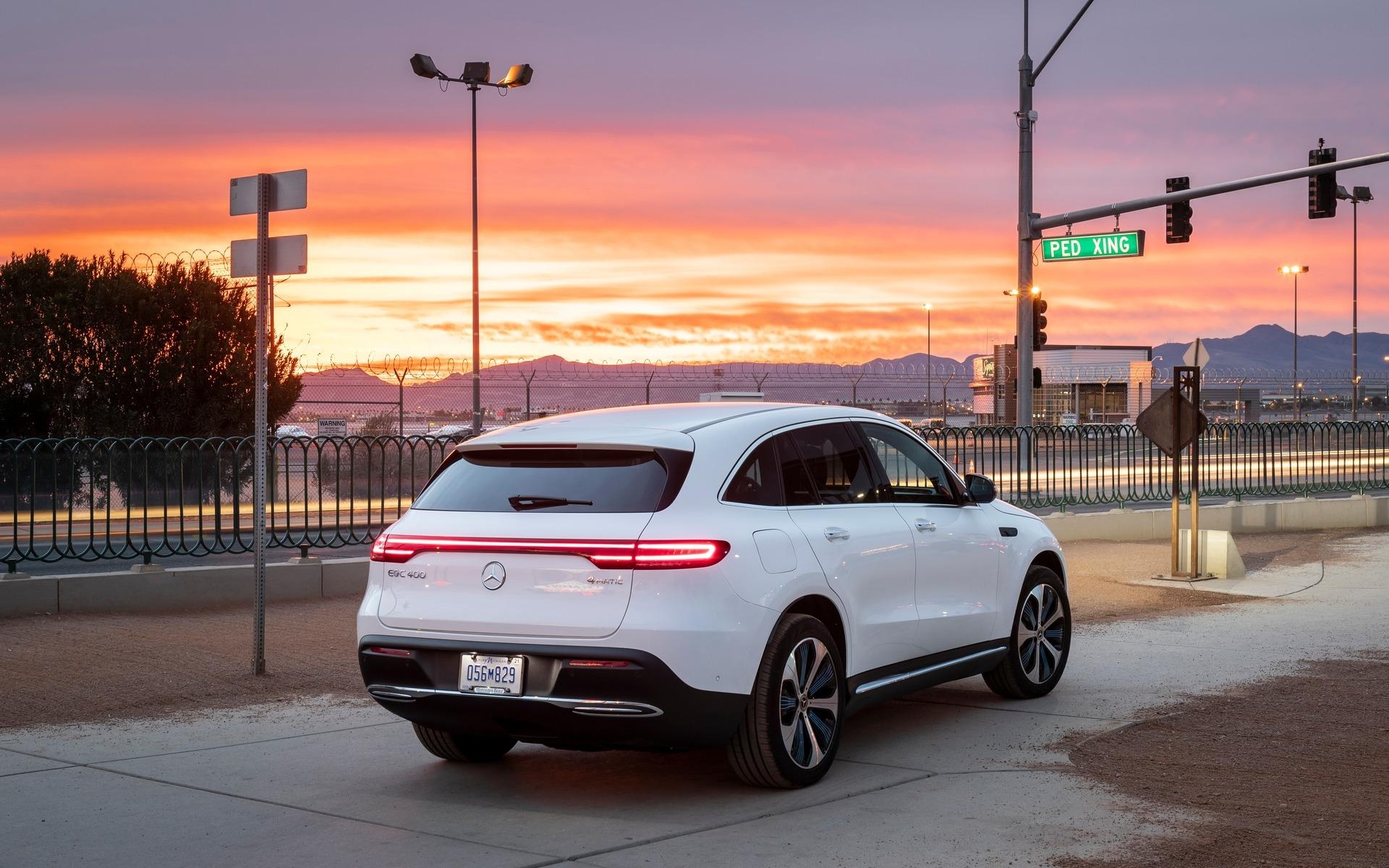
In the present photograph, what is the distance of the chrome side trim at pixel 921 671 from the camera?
765 centimetres

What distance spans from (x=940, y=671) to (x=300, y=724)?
362 centimetres

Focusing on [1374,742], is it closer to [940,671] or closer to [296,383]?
[940,671]

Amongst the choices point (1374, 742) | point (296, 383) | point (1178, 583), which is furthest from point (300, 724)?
point (296, 383)

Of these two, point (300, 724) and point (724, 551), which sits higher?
point (724, 551)

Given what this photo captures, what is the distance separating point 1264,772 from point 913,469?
8.08 ft

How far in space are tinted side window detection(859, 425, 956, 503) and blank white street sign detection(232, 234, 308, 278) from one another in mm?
4056

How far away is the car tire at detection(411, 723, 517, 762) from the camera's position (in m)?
7.67

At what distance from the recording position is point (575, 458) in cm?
696

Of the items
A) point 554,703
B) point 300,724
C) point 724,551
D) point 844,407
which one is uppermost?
point 844,407

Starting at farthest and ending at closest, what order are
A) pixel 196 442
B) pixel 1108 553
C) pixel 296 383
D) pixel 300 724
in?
pixel 296 383 < pixel 1108 553 < pixel 196 442 < pixel 300 724

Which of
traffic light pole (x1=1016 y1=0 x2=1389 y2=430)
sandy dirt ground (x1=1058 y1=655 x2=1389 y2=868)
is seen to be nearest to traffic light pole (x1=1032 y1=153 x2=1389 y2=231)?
traffic light pole (x1=1016 y1=0 x2=1389 y2=430)

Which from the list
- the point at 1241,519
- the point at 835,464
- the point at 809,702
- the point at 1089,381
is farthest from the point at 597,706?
the point at 1089,381

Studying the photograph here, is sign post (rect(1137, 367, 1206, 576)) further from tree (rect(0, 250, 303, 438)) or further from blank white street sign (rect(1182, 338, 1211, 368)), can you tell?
tree (rect(0, 250, 303, 438))

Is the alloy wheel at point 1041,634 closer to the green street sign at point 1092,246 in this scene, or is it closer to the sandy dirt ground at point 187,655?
the sandy dirt ground at point 187,655
